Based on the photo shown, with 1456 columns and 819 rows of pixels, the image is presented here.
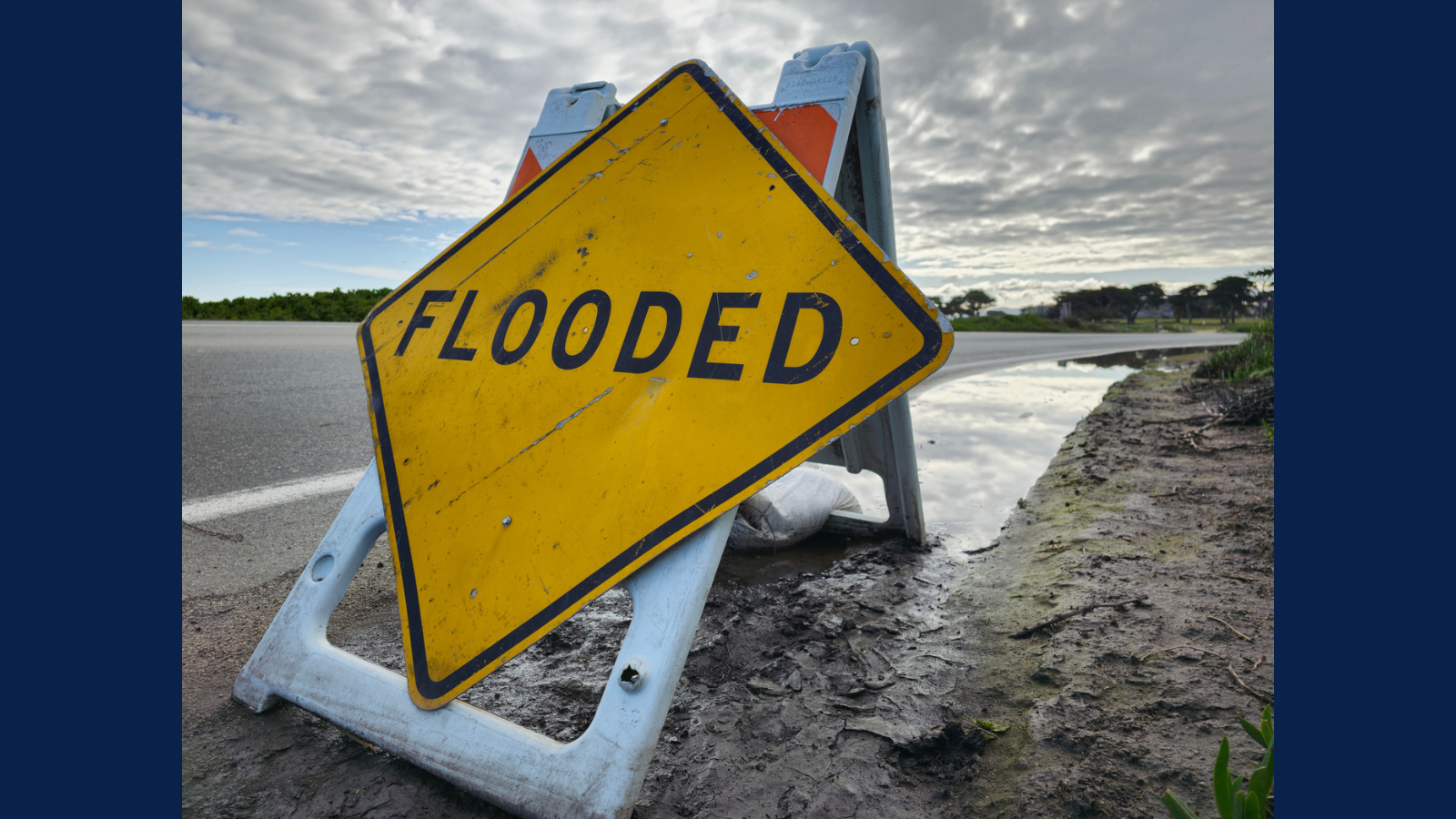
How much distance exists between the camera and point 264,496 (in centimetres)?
317

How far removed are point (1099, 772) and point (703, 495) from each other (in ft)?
3.28

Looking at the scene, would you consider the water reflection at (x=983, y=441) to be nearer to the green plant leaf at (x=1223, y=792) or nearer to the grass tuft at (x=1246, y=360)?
the grass tuft at (x=1246, y=360)

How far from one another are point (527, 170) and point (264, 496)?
2.14 metres

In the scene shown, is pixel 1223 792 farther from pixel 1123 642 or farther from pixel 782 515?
pixel 782 515

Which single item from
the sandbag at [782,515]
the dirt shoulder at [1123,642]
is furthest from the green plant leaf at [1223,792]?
the sandbag at [782,515]

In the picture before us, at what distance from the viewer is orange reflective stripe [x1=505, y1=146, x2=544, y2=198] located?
6.95 feet

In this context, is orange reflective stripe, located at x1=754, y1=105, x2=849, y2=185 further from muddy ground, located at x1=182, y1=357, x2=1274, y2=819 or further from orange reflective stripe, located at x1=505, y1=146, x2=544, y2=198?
muddy ground, located at x1=182, y1=357, x2=1274, y2=819

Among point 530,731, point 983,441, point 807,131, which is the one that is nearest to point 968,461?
point 983,441

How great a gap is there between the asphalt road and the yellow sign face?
47.2 inches

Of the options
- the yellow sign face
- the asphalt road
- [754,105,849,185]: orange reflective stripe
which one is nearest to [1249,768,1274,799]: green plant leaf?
the yellow sign face

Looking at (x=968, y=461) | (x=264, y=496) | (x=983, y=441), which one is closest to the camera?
(x=264, y=496)

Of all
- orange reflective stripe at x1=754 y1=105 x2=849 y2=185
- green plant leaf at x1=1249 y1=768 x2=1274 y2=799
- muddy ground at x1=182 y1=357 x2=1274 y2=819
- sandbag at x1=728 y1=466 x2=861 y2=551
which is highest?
orange reflective stripe at x1=754 y1=105 x2=849 y2=185

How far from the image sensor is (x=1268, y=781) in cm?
113

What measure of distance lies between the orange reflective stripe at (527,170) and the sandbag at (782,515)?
1413mm
